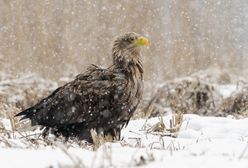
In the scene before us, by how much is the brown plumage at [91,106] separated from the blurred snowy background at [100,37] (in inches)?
231

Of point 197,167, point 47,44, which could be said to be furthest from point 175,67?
point 197,167

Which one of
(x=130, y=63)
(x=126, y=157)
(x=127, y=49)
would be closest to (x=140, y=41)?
(x=127, y=49)

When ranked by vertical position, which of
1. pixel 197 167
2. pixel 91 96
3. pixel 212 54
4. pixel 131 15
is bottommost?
pixel 197 167

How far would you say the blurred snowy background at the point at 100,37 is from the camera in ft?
39.4

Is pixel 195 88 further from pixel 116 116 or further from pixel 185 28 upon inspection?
pixel 116 116

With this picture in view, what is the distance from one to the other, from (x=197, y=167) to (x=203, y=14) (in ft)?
39.7

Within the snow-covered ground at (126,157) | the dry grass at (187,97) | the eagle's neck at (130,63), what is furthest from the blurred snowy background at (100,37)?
the snow-covered ground at (126,157)

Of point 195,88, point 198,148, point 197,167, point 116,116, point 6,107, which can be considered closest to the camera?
point 197,167

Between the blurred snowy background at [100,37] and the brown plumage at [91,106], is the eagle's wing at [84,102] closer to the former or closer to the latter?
the brown plumage at [91,106]

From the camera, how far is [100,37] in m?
12.8

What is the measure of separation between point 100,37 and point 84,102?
699 centimetres

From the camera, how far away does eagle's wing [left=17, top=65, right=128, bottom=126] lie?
5.84 m

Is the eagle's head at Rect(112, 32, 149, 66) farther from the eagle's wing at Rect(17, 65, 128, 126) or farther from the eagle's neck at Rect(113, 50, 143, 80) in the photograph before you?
the eagle's wing at Rect(17, 65, 128, 126)

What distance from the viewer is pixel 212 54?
527 inches
